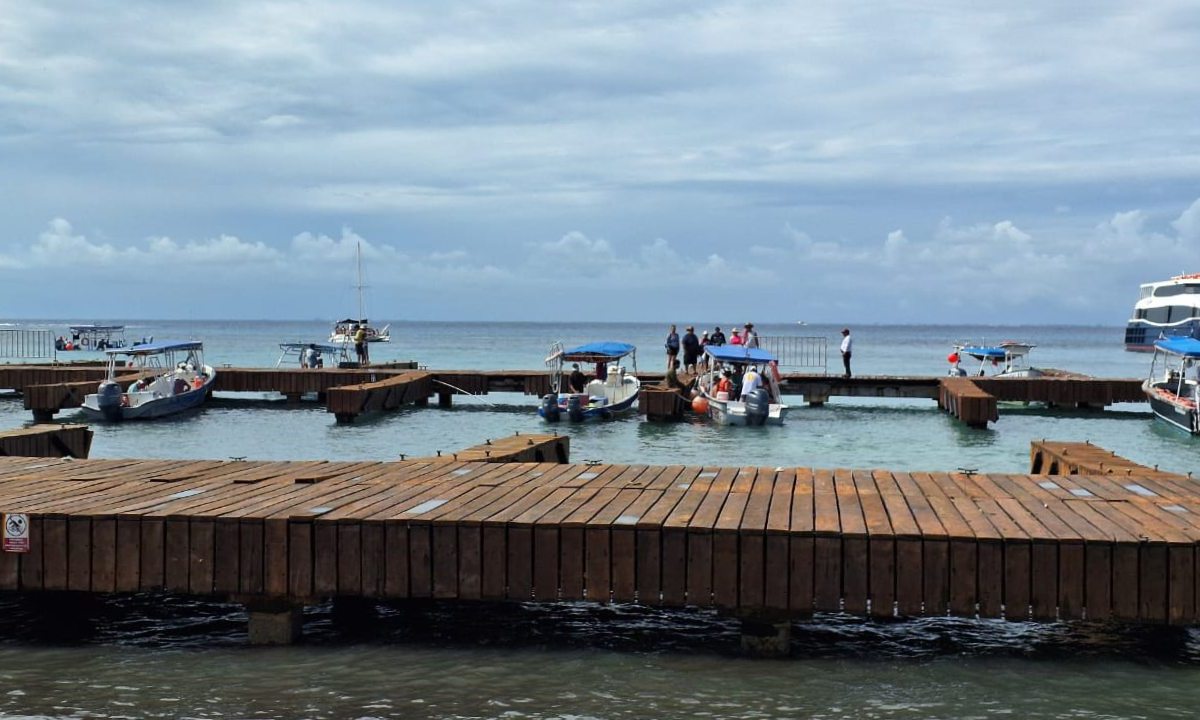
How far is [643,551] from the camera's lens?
10.7 metres

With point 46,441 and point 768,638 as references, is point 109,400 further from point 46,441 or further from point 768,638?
point 768,638

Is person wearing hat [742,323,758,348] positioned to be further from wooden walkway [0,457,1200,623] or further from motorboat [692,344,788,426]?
wooden walkway [0,457,1200,623]

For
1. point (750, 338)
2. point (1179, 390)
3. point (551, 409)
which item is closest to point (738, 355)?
point (551, 409)

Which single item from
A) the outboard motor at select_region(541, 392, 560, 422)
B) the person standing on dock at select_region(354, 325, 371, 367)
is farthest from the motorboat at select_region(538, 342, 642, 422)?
the person standing on dock at select_region(354, 325, 371, 367)

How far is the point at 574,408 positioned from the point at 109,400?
15.7 metres

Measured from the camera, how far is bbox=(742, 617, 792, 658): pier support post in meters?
11.0

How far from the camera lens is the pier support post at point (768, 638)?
432 inches

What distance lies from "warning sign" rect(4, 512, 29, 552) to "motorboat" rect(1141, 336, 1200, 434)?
111 feet

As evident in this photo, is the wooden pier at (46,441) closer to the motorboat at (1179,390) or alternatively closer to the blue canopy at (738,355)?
the blue canopy at (738,355)

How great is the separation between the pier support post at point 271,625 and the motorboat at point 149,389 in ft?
96.2

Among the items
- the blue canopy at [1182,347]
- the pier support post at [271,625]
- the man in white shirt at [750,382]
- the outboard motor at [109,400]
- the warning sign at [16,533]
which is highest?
the blue canopy at [1182,347]

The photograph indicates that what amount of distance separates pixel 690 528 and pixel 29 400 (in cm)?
3545

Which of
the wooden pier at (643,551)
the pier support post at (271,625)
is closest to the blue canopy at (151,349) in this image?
the wooden pier at (643,551)

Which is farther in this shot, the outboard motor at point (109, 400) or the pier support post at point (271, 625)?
the outboard motor at point (109, 400)
